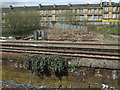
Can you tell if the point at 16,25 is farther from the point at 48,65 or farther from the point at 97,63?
the point at 97,63

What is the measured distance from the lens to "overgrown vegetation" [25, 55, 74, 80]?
6512 mm

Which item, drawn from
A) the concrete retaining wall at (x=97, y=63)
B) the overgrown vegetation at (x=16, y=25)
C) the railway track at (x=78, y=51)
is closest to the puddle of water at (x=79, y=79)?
the concrete retaining wall at (x=97, y=63)

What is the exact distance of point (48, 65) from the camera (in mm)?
6691

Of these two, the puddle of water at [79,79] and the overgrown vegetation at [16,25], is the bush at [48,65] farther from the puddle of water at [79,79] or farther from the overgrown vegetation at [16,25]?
the overgrown vegetation at [16,25]

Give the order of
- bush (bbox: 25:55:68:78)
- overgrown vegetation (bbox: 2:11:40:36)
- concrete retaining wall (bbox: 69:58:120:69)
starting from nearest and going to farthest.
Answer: concrete retaining wall (bbox: 69:58:120:69), bush (bbox: 25:55:68:78), overgrown vegetation (bbox: 2:11:40:36)

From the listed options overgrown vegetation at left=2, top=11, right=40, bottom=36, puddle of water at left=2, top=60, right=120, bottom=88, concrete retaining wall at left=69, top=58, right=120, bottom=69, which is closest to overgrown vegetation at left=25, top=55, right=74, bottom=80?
puddle of water at left=2, top=60, right=120, bottom=88

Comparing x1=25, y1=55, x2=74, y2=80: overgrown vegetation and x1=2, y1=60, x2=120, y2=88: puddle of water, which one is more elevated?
x1=25, y1=55, x2=74, y2=80: overgrown vegetation

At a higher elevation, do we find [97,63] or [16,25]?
[16,25]

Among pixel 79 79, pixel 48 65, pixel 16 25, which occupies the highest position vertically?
pixel 16 25

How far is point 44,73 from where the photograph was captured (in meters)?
6.82

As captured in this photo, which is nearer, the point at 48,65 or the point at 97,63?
the point at 97,63

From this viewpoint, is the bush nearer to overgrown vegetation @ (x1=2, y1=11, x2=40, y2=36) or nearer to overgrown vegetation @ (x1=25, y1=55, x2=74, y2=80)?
overgrown vegetation @ (x1=25, y1=55, x2=74, y2=80)

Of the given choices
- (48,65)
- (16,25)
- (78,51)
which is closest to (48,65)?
(48,65)

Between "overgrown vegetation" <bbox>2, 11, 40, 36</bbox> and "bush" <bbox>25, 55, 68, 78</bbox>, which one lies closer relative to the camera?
"bush" <bbox>25, 55, 68, 78</bbox>
